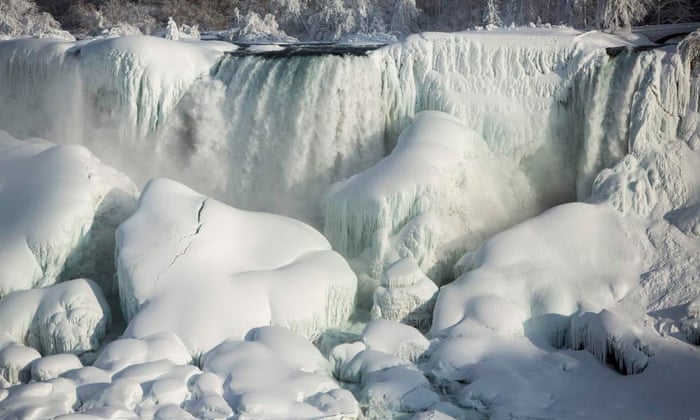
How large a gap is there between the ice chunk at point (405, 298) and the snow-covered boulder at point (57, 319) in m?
2.32

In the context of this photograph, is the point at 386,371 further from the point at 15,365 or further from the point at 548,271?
the point at 15,365

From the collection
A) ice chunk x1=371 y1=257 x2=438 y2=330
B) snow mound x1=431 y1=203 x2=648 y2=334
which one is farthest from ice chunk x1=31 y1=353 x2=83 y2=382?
snow mound x1=431 y1=203 x2=648 y2=334

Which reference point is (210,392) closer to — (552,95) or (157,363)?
(157,363)

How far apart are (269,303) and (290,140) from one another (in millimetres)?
2543

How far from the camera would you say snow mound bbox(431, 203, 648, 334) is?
6914 millimetres

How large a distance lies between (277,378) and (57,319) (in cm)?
206

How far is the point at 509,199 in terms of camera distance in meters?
8.52

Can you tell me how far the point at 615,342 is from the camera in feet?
20.8

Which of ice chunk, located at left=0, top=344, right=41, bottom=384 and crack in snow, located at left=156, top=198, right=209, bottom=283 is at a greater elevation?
crack in snow, located at left=156, top=198, right=209, bottom=283

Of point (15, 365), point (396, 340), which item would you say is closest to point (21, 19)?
point (15, 365)

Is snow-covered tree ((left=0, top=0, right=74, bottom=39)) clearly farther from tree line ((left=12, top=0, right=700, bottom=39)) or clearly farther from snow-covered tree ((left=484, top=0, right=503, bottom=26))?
snow-covered tree ((left=484, top=0, right=503, bottom=26))

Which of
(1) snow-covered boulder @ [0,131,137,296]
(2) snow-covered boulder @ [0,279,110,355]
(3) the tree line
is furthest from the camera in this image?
(3) the tree line

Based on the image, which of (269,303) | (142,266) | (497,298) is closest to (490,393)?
(497,298)

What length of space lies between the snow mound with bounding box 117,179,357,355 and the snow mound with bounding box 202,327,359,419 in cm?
26
